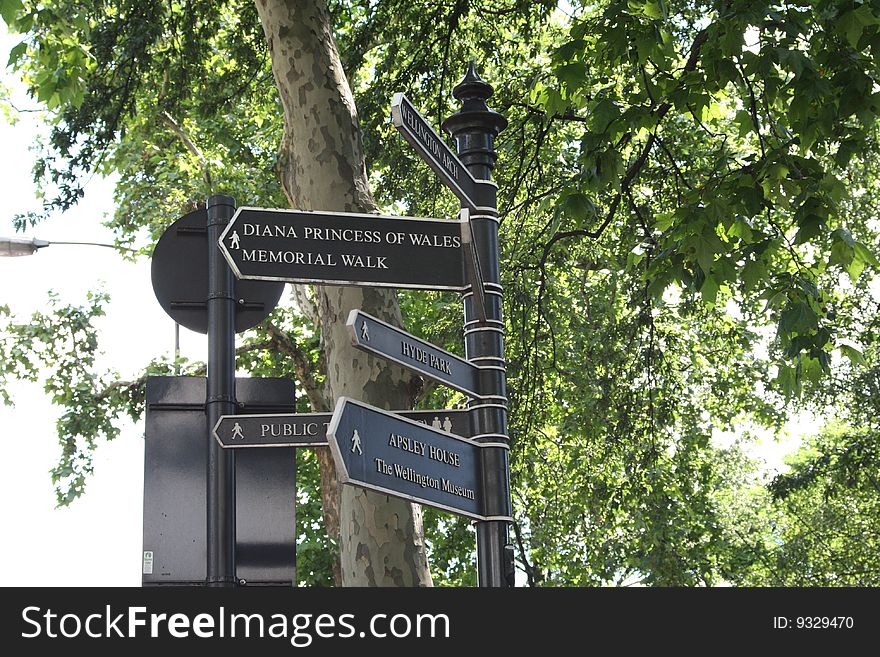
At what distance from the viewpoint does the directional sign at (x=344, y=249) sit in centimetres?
382

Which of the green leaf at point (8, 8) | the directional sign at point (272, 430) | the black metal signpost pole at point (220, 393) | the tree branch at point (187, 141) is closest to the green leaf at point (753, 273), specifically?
the directional sign at point (272, 430)

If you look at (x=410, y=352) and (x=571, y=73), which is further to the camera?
(x=571, y=73)

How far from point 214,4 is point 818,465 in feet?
40.8

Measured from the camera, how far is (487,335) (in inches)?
170

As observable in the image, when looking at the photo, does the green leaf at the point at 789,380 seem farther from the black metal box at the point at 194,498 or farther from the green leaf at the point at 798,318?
the black metal box at the point at 194,498

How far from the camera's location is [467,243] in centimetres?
405

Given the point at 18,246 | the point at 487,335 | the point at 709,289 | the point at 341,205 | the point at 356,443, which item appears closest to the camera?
the point at 356,443

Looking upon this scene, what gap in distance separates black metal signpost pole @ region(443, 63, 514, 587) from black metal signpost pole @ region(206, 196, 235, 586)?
90 centimetres

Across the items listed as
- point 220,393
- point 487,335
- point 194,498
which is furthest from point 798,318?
point 194,498

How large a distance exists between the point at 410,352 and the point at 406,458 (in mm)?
450

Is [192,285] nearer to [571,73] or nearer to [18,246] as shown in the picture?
[571,73]

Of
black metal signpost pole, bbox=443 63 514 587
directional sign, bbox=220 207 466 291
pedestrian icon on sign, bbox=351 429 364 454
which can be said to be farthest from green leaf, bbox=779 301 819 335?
pedestrian icon on sign, bbox=351 429 364 454

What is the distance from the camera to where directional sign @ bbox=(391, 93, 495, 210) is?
383 cm
